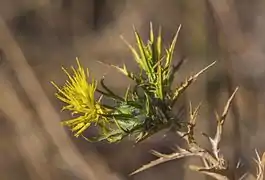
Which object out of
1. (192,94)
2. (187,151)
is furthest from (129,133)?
(192,94)

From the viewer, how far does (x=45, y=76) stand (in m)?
0.88

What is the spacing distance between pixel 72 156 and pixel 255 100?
31 cm

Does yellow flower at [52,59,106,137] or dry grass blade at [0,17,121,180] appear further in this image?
dry grass blade at [0,17,121,180]

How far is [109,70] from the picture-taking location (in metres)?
0.88

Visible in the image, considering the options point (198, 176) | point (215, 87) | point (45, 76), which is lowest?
point (198, 176)

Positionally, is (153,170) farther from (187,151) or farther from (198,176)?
(187,151)

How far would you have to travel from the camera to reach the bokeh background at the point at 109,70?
2.75 feet

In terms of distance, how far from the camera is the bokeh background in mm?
838

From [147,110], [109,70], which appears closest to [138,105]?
[147,110]

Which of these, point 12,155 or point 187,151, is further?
point 12,155

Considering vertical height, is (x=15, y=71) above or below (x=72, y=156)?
above

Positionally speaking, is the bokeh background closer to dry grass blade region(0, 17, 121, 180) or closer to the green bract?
dry grass blade region(0, 17, 121, 180)

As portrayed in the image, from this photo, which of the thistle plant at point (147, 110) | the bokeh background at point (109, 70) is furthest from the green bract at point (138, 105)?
the bokeh background at point (109, 70)

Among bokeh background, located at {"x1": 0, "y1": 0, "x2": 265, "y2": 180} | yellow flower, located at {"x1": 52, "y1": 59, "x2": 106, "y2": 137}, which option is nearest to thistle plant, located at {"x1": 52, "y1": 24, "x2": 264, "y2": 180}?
yellow flower, located at {"x1": 52, "y1": 59, "x2": 106, "y2": 137}
